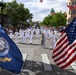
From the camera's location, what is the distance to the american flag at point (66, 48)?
27.6 feet

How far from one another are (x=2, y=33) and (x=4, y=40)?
8.6 inches

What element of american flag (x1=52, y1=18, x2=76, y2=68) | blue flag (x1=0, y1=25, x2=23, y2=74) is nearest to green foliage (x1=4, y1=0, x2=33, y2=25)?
american flag (x1=52, y1=18, x2=76, y2=68)

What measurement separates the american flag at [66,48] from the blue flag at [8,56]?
47.2 inches

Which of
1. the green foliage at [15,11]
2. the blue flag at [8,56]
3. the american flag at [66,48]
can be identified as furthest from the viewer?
the green foliage at [15,11]

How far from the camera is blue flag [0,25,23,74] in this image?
815 centimetres

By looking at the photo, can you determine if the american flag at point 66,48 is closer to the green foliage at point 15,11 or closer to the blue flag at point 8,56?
the blue flag at point 8,56

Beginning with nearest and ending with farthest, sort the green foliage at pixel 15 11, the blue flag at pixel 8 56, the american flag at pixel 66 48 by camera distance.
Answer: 1. the blue flag at pixel 8 56
2. the american flag at pixel 66 48
3. the green foliage at pixel 15 11

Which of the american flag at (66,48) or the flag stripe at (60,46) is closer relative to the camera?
the american flag at (66,48)

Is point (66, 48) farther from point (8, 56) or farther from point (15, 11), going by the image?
point (15, 11)

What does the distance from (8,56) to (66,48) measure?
1.80m

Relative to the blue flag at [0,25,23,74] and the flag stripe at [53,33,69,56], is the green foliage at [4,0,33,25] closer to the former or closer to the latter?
the flag stripe at [53,33,69,56]

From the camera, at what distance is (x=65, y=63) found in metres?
8.40

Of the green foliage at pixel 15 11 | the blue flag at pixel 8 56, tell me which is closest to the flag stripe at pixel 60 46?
the blue flag at pixel 8 56

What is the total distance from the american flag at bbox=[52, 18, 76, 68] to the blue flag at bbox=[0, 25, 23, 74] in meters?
1.20
